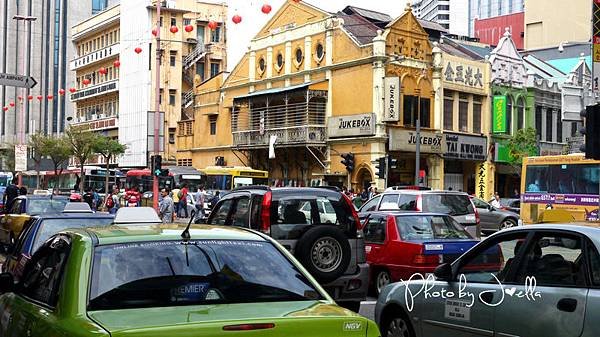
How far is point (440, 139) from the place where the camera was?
46219mm

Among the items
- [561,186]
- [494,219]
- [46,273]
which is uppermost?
[561,186]

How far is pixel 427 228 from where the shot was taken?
1316 cm

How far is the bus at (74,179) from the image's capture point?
56984mm

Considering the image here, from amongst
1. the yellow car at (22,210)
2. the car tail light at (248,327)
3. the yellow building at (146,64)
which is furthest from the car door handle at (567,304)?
the yellow building at (146,64)

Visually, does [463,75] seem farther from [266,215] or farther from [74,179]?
[266,215]

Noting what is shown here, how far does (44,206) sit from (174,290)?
16066 millimetres

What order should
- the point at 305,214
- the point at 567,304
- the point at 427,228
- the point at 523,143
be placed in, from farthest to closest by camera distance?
the point at 523,143, the point at 427,228, the point at 305,214, the point at 567,304

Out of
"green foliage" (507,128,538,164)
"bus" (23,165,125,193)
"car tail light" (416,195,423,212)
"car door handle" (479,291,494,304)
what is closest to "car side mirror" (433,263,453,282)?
"car door handle" (479,291,494,304)

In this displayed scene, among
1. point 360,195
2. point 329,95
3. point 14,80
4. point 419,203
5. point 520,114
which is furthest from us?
point 520,114

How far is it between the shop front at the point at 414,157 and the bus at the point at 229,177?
8138mm

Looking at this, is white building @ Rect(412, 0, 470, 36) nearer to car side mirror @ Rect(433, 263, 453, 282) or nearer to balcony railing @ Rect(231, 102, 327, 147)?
balcony railing @ Rect(231, 102, 327, 147)

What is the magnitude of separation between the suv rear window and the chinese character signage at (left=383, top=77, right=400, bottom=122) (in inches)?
1254
